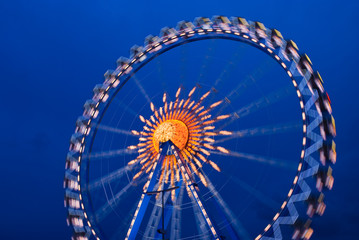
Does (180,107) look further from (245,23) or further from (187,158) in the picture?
(245,23)


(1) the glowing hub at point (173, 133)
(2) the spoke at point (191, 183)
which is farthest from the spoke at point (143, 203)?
(1) the glowing hub at point (173, 133)

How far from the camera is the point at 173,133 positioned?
46.3 ft

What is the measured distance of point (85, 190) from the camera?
13930 millimetres

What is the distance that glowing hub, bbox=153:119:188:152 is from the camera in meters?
14.1

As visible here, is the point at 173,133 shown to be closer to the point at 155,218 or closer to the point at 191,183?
the point at 191,183

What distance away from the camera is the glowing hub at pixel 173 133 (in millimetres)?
14078

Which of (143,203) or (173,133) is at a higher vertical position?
(173,133)

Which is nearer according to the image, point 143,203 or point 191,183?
point 191,183

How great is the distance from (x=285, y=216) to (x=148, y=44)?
9203 millimetres

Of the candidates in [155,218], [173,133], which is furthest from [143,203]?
[173,133]

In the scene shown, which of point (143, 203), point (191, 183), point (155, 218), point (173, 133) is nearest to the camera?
point (191, 183)

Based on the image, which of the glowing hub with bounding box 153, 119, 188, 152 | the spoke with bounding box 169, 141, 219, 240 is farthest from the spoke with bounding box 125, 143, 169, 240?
the glowing hub with bounding box 153, 119, 188, 152

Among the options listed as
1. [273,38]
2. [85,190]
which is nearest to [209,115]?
[273,38]

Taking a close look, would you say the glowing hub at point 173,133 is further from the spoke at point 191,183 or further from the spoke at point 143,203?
the spoke at point 143,203
